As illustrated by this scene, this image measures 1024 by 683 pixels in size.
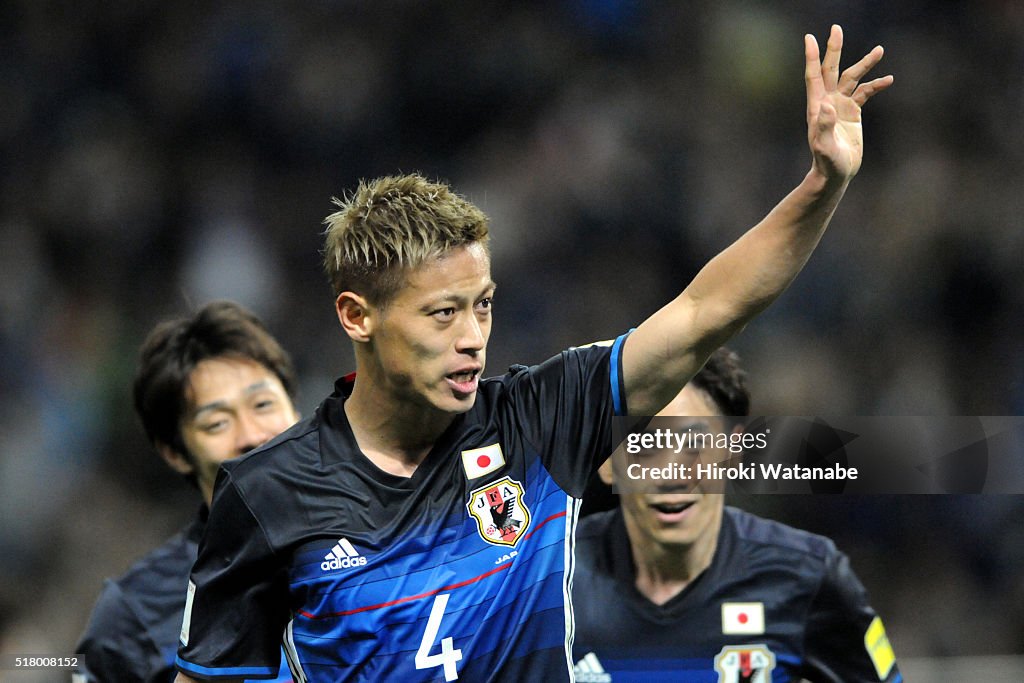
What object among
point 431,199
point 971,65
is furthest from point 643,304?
point 431,199

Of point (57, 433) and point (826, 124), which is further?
point (57, 433)

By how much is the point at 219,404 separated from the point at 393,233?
1.81 meters

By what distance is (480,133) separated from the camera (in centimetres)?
739

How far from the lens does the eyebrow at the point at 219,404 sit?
4.46m

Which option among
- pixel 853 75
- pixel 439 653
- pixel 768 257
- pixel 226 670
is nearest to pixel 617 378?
pixel 768 257

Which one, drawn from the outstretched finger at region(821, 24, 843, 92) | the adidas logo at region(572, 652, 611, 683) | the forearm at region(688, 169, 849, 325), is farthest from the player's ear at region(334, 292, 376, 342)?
the adidas logo at region(572, 652, 611, 683)

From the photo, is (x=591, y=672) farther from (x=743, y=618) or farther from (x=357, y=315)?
(x=357, y=315)

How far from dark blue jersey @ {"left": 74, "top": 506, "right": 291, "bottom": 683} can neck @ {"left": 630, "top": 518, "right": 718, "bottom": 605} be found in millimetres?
1613

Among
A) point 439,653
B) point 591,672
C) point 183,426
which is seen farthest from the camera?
point 183,426

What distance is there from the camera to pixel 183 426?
4539 mm

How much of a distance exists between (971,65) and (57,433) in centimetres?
570

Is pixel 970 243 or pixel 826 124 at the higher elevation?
pixel 970 243

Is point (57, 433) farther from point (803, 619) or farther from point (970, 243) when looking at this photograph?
point (970, 243)

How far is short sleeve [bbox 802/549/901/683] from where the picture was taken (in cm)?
392
